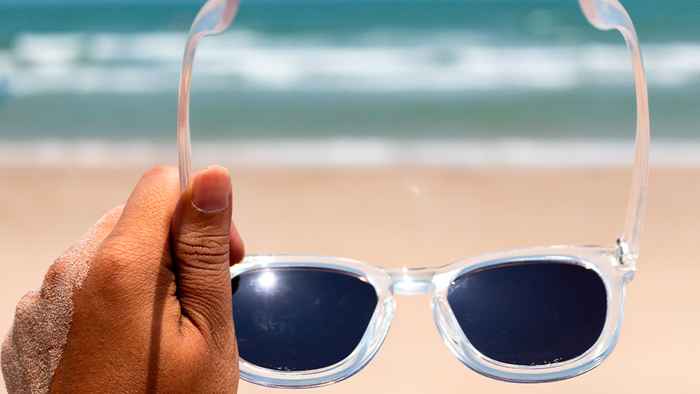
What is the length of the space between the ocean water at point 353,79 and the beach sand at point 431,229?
14.6 inches

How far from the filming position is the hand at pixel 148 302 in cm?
64

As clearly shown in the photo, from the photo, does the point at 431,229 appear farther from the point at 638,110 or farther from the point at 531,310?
the point at 638,110

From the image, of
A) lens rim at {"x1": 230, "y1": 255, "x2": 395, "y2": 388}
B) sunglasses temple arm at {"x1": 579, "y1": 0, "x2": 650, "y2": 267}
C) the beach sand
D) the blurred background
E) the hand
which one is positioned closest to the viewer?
the hand

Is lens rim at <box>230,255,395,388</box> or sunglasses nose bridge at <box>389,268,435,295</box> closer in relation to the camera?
lens rim at <box>230,255,395,388</box>

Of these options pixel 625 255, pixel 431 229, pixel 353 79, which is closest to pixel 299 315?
pixel 625 255

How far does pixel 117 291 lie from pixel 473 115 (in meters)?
3.30

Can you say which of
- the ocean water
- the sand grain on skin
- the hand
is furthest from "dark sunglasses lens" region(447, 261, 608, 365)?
the ocean water

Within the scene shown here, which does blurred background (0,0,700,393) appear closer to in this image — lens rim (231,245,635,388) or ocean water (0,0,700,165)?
ocean water (0,0,700,165)

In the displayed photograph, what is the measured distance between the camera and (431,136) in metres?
3.32

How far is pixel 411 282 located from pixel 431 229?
1.17 meters

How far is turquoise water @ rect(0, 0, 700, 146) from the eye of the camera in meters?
3.50

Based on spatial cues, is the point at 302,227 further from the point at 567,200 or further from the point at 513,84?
the point at 513,84

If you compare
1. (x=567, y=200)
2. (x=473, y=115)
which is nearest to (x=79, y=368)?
(x=567, y=200)

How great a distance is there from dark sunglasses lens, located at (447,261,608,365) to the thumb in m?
0.50
